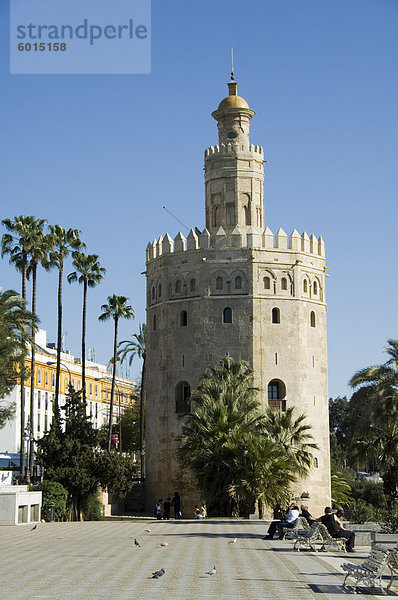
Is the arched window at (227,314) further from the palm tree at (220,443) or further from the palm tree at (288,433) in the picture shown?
the palm tree at (220,443)

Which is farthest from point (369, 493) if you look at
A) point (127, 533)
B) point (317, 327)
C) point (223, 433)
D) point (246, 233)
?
point (127, 533)

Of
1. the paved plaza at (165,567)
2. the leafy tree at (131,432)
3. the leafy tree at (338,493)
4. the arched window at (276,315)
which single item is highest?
the arched window at (276,315)

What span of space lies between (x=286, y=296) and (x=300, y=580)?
34440 mm

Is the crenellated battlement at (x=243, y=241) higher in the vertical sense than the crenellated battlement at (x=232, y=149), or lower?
lower

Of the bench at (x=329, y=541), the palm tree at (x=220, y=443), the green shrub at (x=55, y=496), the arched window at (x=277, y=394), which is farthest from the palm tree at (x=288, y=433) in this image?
the bench at (x=329, y=541)

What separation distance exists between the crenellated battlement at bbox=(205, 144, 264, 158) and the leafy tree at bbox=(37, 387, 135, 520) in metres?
Answer: 19.1

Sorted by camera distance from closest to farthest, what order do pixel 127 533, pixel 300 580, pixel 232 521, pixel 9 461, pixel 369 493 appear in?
pixel 300 580 → pixel 127 533 → pixel 232 521 → pixel 9 461 → pixel 369 493

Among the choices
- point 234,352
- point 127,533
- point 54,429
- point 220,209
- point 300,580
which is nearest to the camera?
point 300,580

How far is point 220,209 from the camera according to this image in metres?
50.7

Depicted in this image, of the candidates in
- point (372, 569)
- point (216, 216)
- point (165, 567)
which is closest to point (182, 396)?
point (216, 216)

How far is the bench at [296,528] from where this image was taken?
20.8m

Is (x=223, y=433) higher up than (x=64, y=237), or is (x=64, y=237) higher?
(x=64, y=237)

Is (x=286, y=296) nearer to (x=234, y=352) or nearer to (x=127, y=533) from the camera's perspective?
(x=234, y=352)

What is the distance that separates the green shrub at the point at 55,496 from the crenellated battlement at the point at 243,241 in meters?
18.3
